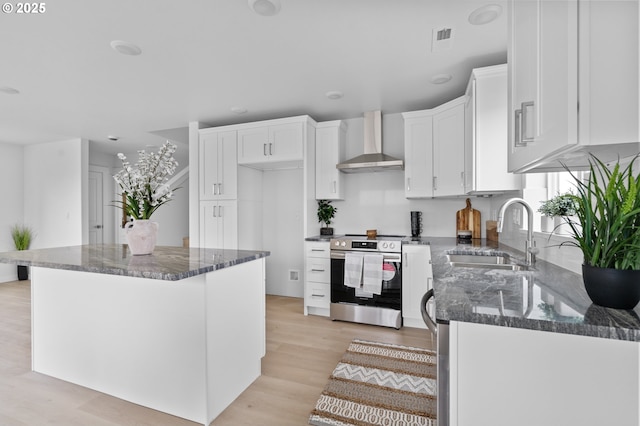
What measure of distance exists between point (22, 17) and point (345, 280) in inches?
126

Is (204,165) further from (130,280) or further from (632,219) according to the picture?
(632,219)

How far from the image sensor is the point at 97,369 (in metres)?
2.01

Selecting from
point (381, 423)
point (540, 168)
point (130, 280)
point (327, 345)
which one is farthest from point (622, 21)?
point (327, 345)

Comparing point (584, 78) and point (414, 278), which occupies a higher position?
point (584, 78)

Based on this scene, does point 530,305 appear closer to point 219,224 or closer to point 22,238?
point 219,224

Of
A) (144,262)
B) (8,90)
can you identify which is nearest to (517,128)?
(144,262)

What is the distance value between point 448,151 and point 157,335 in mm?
2995

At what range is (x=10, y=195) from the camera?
18.0ft

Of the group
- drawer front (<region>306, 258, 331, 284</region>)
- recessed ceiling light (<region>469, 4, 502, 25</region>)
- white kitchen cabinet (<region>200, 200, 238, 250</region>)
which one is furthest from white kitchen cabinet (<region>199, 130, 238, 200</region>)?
recessed ceiling light (<region>469, 4, 502, 25</region>)

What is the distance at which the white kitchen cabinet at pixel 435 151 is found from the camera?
3.08 m

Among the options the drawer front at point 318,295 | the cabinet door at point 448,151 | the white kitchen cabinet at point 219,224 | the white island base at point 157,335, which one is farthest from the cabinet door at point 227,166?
the cabinet door at point 448,151

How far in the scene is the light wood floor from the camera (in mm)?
1770

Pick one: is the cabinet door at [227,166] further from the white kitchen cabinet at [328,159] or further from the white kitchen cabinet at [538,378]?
the white kitchen cabinet at [538,378]

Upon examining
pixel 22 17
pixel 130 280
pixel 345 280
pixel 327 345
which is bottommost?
pixel 327 345
